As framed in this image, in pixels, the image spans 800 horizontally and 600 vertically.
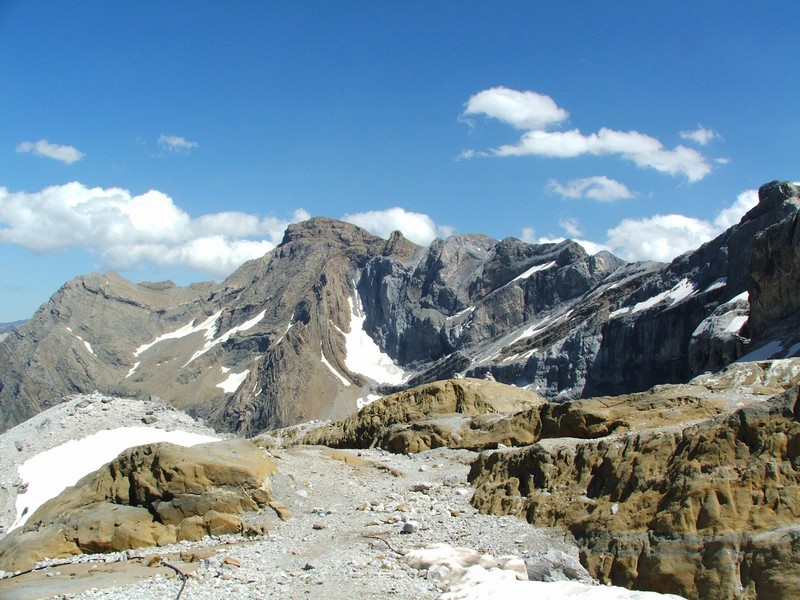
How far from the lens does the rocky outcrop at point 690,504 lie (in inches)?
455

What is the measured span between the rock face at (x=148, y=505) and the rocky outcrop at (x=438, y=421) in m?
13.6

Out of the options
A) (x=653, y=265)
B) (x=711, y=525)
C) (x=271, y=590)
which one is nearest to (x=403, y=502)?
(x=271, y=590)

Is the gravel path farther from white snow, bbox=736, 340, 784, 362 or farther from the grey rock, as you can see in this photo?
white snow, bbox=736, 340, 784, 362

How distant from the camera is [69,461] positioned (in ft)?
85.5

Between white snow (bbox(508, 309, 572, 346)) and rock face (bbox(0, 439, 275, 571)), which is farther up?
white snow (bbox(508, 309, 572, 346))

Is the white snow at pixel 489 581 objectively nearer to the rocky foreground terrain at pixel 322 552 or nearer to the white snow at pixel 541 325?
the rocky foreground terrain at pixel 322 552

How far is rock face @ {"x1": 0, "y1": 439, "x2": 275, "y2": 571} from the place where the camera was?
16.6 meters

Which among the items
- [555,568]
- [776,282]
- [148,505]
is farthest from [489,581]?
[776,282]

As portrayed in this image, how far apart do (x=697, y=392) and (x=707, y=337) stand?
58560mm

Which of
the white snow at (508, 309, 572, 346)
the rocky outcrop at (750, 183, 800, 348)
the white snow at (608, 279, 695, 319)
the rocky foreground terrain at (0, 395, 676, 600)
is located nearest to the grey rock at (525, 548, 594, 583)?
the rocky foreground terrain at (0, 395, 676, 600)

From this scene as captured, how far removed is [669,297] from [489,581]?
114162mm

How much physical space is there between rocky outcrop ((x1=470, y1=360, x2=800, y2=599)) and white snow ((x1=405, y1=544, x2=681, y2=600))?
1328mm

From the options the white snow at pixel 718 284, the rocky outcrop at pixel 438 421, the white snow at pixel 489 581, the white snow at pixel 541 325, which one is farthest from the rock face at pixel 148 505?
the white snow at pixel 541 325

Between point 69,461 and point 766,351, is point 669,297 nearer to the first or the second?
point 766,351
